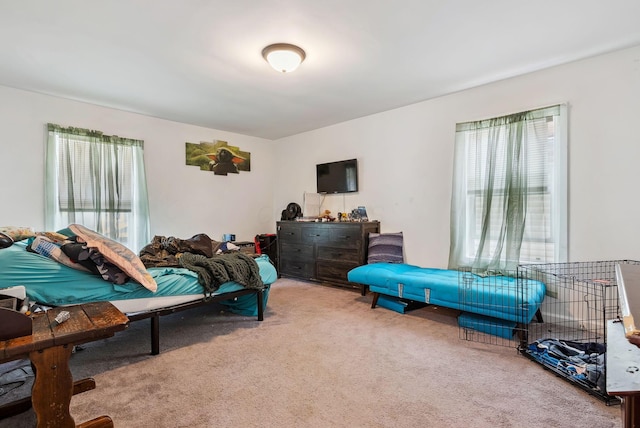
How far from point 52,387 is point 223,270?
161cm

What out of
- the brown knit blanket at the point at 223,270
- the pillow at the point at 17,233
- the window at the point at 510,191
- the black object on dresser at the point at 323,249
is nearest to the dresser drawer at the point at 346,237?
the black object on dresser at the point at 323,249

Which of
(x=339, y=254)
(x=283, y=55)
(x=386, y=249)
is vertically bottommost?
(x=339, y=254)

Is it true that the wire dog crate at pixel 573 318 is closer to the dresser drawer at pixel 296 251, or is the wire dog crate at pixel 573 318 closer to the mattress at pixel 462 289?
the mattress at pixel 462 289

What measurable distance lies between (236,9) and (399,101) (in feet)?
8.23

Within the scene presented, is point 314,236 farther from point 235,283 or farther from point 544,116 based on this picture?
point 544,116

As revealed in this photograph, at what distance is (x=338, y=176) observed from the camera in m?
4.96

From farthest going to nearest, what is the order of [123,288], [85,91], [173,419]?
1. [85,91]
2. [123,288]
3. [173,419]

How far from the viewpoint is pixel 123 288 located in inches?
91.4

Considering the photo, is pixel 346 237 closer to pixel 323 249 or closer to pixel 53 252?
pixel 323 249

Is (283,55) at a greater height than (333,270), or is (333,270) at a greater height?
(283,55)

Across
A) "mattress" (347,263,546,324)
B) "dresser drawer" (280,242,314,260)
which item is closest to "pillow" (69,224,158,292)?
"mattress" (347,263,546,324)

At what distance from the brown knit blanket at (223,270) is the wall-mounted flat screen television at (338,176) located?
219 centimetres

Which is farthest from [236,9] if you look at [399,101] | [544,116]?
[544,116]

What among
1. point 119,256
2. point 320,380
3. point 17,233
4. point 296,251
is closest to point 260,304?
point 320,380
